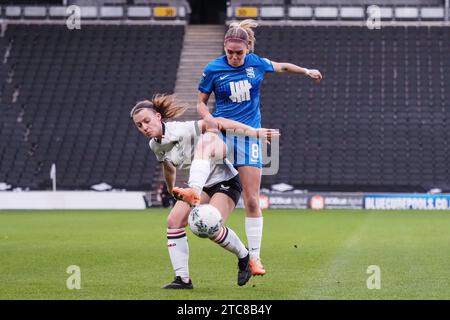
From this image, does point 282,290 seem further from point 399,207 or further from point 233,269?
point 399,207

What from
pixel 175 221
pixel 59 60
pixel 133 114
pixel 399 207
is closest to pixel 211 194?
pixel 175 221

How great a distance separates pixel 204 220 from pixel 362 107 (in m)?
35.4

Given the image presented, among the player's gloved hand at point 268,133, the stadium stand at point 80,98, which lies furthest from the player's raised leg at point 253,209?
the stadium stand at point 80,98

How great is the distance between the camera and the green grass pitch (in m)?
10.4

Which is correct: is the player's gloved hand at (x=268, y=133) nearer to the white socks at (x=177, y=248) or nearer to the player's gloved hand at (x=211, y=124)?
the player's gloved hand at (x=211, y=124)

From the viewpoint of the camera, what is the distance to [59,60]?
48688mm

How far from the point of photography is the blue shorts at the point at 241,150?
36.5 feet

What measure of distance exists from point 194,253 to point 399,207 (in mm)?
22780

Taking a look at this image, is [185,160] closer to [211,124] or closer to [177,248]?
[211,124]

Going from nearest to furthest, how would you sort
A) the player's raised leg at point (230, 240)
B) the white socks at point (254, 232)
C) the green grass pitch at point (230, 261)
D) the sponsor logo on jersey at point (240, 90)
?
the green grass pitch at point (230, 261) → the player's raised leg at point (230, 240) → the sponsor logo on jersey at point (240, 90) → the white socks at point (254, 232)

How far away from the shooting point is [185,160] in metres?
10.7

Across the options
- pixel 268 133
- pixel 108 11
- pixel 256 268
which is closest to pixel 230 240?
pixel 256 268

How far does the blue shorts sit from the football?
128cm

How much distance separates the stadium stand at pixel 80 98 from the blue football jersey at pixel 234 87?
2975cm
